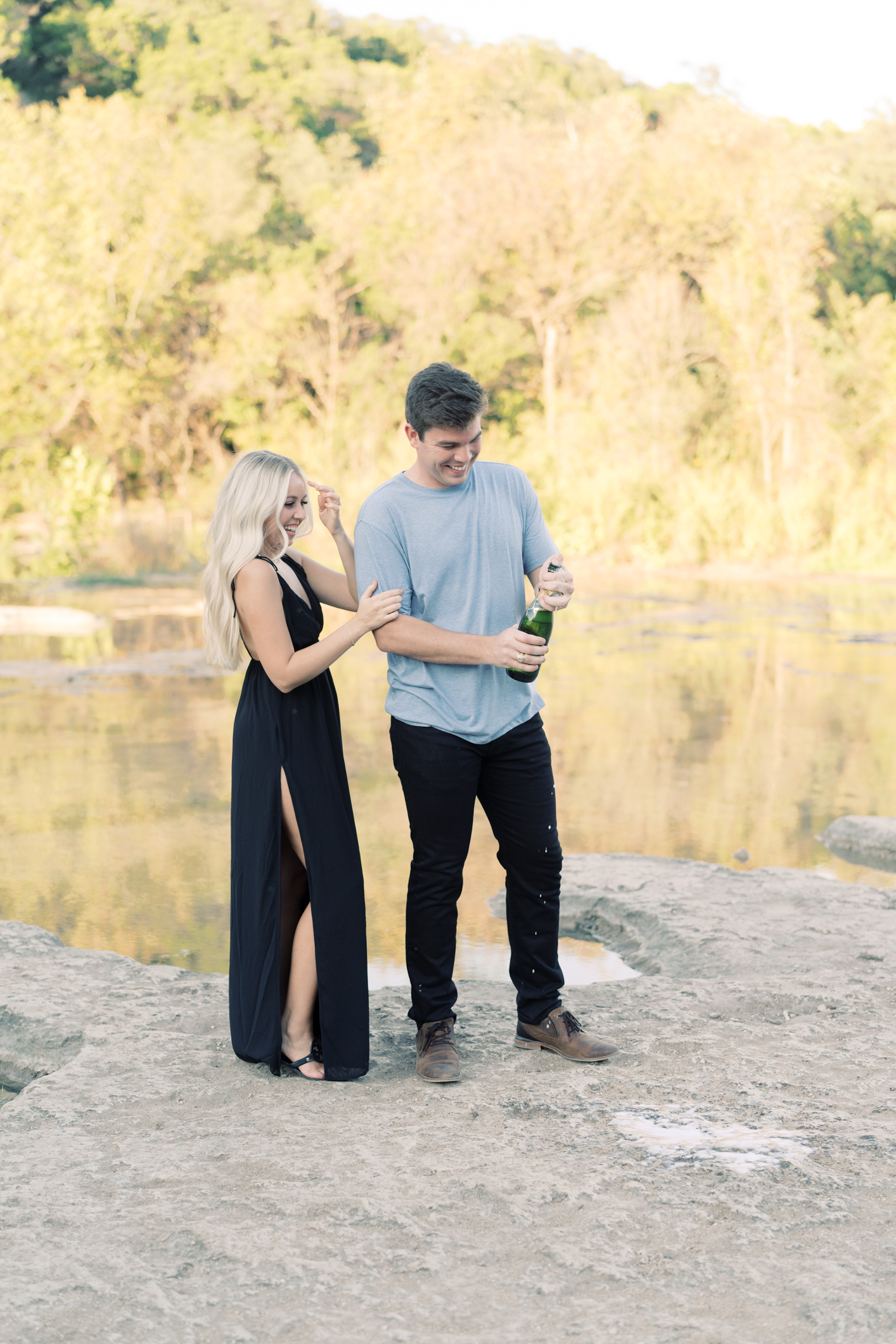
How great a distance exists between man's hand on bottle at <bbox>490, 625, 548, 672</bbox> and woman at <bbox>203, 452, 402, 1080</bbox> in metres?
0.30

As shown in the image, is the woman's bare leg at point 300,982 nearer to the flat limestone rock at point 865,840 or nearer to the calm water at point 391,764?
the calm water at point 391,764

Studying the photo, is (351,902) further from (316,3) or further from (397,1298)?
(316,3)

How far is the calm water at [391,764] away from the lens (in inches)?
213

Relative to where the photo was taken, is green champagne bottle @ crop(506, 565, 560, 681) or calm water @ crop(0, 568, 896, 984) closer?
green champagne bottle @ crop(506, 565, 560, 681)

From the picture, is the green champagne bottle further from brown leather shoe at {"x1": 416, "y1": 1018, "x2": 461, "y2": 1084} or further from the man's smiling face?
brown leather shoe at {"x1": 416, "y1": 1018, "x2": 461, "y2": 1084}

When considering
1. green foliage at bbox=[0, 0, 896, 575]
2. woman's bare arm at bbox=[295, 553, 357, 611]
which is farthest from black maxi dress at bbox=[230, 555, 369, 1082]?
green foliage at bbox=[0, 0, 896, 575]

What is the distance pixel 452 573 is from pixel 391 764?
4.75 metres

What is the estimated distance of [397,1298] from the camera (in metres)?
2.41

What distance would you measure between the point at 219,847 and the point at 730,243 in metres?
33.1

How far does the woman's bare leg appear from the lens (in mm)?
3568

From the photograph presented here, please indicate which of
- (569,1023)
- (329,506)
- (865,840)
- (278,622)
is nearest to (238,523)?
(278,622)

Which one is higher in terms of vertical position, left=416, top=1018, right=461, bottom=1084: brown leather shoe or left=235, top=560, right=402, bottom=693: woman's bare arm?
left=235, top=560, right=402, bottom=693: woman's bare arm

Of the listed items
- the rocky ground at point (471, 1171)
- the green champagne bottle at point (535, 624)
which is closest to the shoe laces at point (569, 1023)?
the rocky ground at point (471, 1171)

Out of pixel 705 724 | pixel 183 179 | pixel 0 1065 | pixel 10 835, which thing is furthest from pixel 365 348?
pixel 0 1065
